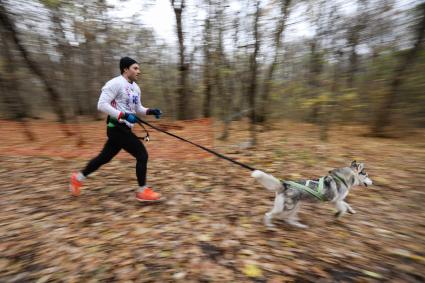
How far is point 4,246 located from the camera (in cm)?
334

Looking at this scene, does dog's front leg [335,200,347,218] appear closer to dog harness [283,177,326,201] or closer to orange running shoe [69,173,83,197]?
dog harness [283,177,326,201]

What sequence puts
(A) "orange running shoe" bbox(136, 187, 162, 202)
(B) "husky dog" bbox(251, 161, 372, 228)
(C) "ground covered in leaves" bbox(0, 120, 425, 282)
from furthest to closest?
(A) "orange running shoe" bbox(136, 187, 162, 202) < (B) "husky dog" bbox(251, 161, 372, 228) < (C) "ground covered in leaves" bbox(0, 120, 425, 282)

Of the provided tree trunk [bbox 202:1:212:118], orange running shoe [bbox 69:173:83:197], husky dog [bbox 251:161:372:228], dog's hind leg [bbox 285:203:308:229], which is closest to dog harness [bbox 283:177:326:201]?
husky dog [bbox 251:161:372:228]

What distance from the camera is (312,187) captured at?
12.2ft

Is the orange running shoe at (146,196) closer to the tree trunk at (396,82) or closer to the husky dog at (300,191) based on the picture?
the husky dog at (300,191)

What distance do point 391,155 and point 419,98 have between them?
10.6ft

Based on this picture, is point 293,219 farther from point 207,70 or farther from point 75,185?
point 207,70

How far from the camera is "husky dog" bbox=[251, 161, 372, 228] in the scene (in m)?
3.54

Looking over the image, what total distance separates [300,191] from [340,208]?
2.63 ft

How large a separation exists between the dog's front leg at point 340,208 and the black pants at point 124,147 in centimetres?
283

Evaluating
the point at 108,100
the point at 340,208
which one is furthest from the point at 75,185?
the point at 340,208

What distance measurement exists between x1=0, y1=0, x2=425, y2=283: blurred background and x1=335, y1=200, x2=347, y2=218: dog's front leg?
0.45 feet

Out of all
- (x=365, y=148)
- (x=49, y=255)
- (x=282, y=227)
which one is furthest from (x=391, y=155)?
(x=49, y=255)

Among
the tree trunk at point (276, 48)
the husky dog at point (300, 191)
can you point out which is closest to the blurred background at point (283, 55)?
the tree trunk at point (276, 48)
